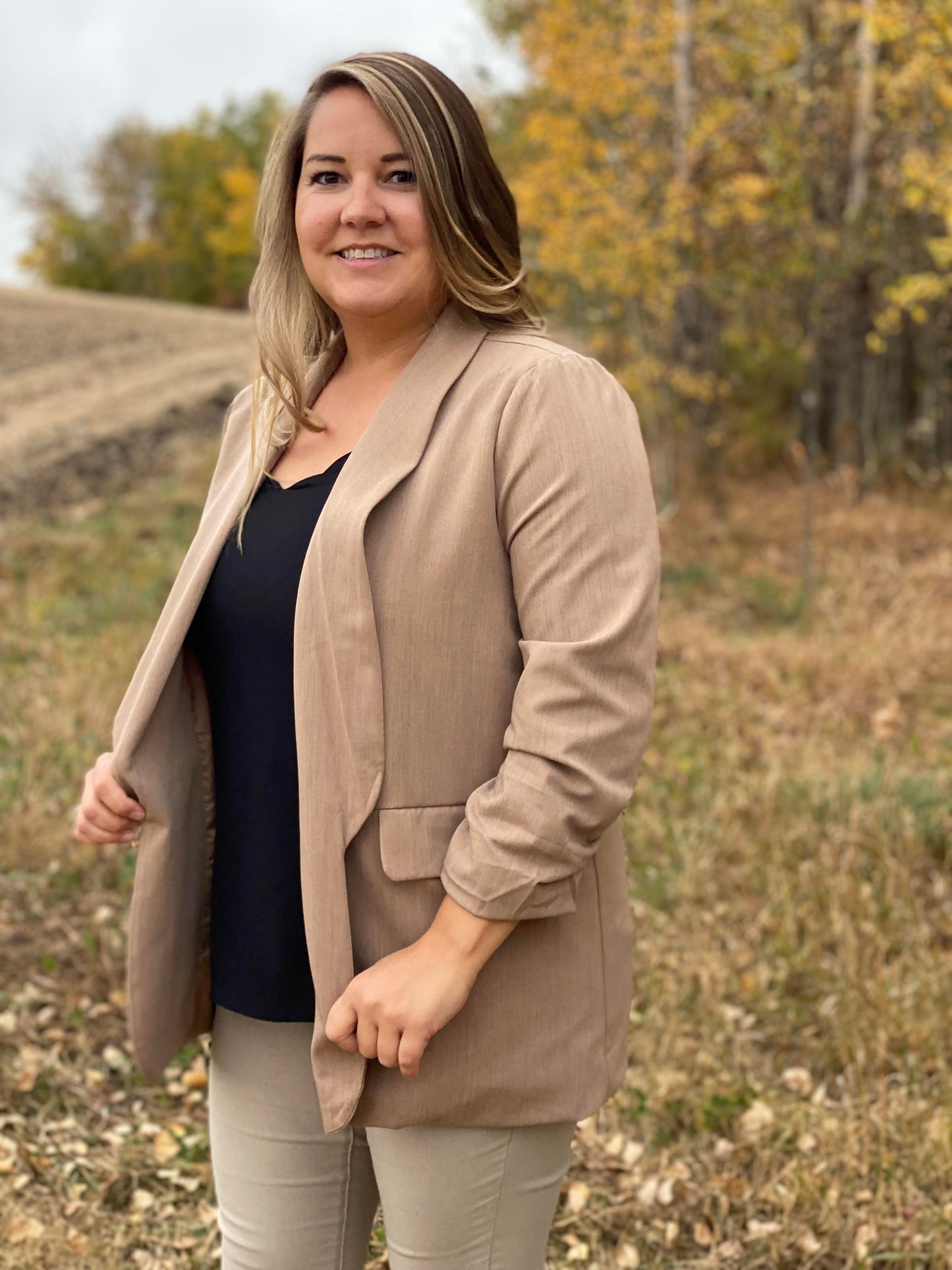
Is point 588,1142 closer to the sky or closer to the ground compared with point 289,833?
closer to the ground

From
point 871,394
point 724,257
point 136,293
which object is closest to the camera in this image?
point 724,257

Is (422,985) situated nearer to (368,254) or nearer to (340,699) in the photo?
(340,699)

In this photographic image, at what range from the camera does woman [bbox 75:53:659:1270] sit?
1321 mm

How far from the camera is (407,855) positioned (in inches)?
54.5

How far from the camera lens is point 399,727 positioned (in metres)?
1.39

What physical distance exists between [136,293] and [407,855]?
51862 millimetres

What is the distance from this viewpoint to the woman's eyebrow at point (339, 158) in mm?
1440

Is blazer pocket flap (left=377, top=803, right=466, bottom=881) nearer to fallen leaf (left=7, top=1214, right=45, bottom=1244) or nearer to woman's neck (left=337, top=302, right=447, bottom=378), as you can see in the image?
woman's neck (left=337, top=302, right=447, bottom=378)

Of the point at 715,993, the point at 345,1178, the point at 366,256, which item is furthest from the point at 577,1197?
the point at 366,256

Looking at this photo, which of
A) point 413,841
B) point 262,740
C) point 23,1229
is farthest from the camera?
point 23,1229

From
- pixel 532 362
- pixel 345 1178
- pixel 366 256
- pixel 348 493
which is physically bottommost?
pixel 345 1178

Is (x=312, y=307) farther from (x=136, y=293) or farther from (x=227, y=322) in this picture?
(x=136, y=293)

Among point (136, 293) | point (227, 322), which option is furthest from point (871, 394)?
point (136, 293)

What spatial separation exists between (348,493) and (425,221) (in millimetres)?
337
